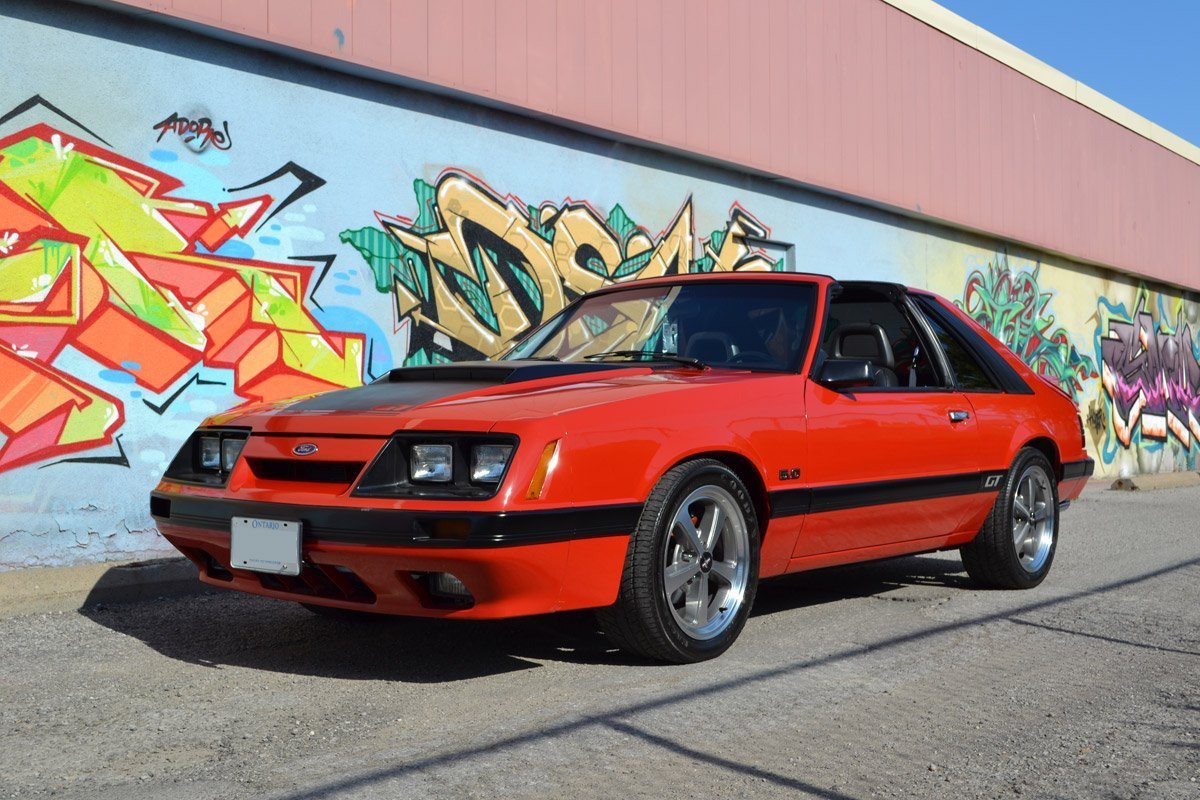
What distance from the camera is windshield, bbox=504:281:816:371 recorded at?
5.08 meters

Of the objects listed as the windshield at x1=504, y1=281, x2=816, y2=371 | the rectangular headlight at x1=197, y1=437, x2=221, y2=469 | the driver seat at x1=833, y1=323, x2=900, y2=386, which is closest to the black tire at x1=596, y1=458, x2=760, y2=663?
the windshield at x1=504, y1=281, x2=816, y2=371

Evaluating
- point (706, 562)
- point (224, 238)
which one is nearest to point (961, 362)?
point (706, 562)

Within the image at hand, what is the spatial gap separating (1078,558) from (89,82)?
6345mm

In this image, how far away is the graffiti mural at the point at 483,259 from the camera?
8.31m

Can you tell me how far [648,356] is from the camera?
5074 millimetres

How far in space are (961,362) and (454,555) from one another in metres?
3.38

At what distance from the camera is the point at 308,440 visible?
4.11 m

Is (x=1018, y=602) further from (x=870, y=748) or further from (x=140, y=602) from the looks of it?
(x=140, y=602)

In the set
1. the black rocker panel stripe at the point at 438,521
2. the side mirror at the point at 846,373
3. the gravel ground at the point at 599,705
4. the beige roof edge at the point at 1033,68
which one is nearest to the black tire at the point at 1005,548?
the gravel ground at the point at 599,705

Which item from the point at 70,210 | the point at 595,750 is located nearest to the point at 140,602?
the point at 70,210

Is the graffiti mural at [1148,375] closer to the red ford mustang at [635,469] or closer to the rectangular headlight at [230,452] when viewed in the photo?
the red ford mustang at [635,469]

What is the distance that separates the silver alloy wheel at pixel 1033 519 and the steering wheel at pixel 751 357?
191cm

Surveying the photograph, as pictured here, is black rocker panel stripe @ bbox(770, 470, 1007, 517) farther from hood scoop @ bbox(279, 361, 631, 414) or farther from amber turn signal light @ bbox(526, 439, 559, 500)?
amber turn signal light @ bbox(526, 439, 559, 500)
